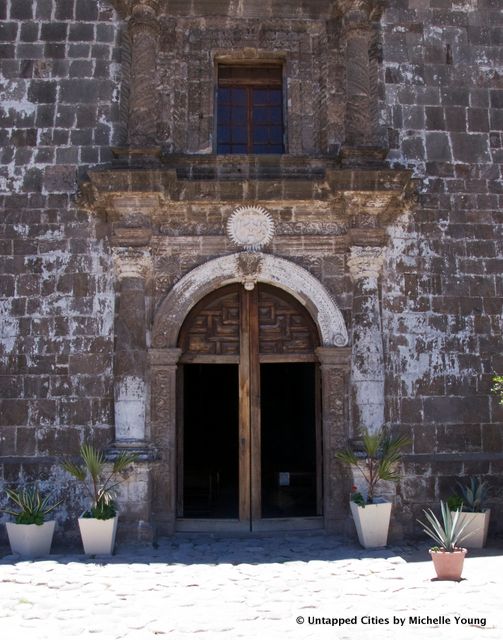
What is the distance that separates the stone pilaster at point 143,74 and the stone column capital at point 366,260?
2.67 metres

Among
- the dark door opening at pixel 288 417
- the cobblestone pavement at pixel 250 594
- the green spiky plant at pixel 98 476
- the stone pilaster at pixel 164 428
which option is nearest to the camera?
the cobblestone pavement at pixel 250 594

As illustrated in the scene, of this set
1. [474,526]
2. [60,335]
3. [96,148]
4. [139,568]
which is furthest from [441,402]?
[96,148]

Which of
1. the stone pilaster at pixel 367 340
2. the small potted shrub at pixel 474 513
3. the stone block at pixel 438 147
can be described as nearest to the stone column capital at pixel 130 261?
the stone pilaster at pixel 367 340

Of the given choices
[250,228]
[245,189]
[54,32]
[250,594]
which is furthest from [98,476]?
[54,32]

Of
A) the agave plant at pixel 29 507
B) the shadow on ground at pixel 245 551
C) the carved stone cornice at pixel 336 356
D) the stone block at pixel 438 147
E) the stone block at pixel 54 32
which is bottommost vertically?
the shadow on ground at pixel 245 551

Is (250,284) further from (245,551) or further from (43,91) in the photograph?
(43,91)

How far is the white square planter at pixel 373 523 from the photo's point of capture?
6961 mm

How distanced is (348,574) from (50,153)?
572 centimetres

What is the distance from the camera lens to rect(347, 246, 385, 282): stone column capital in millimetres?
7820

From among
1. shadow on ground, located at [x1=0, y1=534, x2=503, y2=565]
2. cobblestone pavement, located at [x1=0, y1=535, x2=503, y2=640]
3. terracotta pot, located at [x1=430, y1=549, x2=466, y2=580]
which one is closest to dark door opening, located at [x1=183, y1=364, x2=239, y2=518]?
shadow on ground, located at [x1=0, y1=534, x2=503, y2=565]

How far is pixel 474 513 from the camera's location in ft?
23.1

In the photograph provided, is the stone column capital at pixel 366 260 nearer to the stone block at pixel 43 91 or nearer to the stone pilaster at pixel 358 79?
the stone pilaster at pixel 358 79

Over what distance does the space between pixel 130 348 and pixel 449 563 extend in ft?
13.0

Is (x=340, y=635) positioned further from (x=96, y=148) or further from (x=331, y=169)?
(x=96, y=148)
